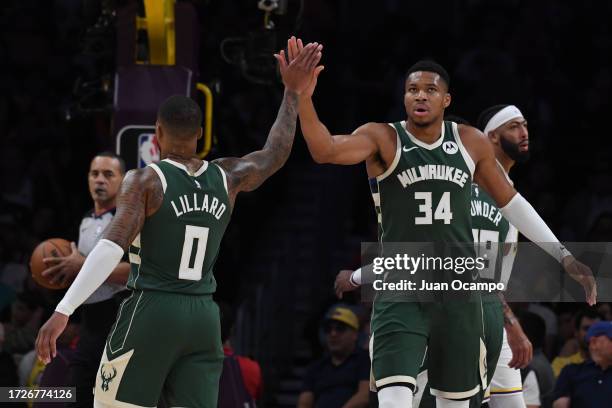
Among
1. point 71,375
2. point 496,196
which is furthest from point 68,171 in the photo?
point 496,196

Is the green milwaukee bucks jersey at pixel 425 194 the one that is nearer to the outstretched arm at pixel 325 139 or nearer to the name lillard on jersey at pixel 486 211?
the outstretched arm at pixel 325 139

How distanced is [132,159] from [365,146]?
9.85ft

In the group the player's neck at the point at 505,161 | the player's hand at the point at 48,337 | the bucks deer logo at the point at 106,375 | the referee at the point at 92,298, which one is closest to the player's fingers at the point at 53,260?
the referee at the point at 92,298

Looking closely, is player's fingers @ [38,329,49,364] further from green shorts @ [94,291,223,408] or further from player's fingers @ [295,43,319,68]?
player's fingers @ [295,43,319,68]

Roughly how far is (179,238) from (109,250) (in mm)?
340

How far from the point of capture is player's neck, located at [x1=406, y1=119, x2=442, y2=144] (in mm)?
6668

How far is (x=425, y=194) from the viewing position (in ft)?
21.5

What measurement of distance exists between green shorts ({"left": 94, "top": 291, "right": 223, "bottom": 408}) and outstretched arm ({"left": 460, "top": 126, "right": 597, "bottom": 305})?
1.68m

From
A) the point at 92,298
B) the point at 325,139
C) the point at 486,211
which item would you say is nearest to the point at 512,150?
the point at 486,211

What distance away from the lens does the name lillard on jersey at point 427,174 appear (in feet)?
21.5

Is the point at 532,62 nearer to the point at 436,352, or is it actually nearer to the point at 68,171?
the point at 68,171

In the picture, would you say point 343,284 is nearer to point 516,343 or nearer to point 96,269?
point 516,343

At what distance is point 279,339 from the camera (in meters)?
12.3

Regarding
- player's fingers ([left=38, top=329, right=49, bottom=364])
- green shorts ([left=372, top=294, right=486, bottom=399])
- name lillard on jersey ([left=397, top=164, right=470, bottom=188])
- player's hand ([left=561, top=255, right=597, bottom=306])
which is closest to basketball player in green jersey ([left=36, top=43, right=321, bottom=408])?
player's fingers ([left=38, top=329, right=49, bottom=364])
